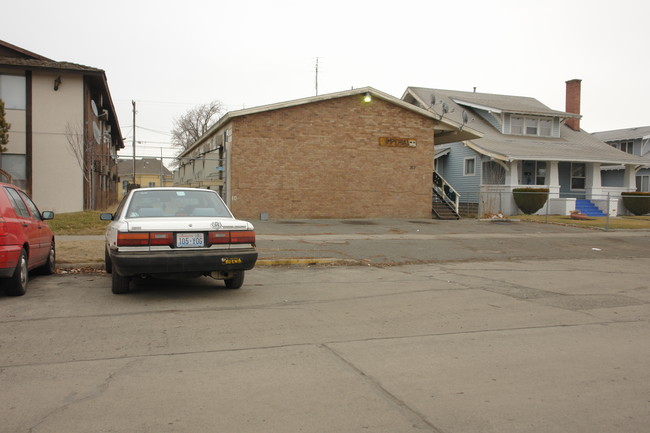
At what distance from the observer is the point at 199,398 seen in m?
3.84

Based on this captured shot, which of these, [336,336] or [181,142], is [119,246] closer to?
[336,336]

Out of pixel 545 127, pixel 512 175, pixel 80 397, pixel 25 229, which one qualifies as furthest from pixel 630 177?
pixel 80 397

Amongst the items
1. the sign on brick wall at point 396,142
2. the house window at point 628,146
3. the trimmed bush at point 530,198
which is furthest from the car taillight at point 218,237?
the house window at point 628,146

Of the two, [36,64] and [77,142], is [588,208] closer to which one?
[77,142]

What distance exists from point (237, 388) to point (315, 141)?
18.4m

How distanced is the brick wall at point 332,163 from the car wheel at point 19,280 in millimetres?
13324

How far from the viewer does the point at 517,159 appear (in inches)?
1043

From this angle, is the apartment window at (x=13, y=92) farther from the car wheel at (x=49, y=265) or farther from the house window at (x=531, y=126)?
the house window at (x=531, y=126)

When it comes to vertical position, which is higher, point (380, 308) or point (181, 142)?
point (181, 142)

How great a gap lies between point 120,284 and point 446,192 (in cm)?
2142

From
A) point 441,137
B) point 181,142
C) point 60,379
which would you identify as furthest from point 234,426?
point 181,142

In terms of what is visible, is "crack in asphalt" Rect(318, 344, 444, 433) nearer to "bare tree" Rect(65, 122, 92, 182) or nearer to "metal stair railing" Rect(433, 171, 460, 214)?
"bare tree" Rect(65, 122, 92, 182)

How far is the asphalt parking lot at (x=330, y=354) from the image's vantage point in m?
3.59

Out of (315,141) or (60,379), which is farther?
(315,141)
